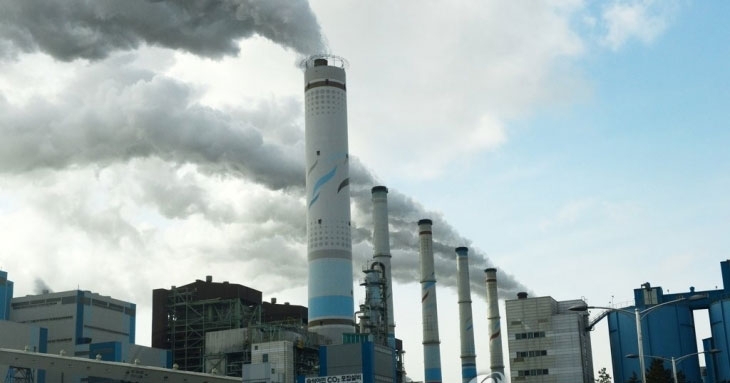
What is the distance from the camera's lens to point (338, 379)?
238 feet

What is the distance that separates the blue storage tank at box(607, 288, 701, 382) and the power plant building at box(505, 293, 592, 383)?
179 inches

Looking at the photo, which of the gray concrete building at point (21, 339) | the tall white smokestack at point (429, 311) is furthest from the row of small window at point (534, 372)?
the gray concrete building at point (21, 339)

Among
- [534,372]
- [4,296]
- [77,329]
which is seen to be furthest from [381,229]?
[4,296]

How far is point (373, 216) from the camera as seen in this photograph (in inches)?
4451

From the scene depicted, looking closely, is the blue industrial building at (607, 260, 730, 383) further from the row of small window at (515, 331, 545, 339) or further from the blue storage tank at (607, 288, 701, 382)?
the row of small window at (515, 331, 545, 339)

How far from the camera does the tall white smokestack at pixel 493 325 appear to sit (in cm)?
13038

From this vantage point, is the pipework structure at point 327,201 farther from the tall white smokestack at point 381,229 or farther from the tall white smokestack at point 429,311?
the tall white smokestack at point 429,311

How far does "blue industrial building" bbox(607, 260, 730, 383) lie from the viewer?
347ft

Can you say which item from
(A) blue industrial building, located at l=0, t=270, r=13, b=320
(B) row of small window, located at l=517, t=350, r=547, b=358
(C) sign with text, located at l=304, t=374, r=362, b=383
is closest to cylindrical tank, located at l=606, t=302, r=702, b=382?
(B) row of small window, located at l=517, t=350, r=547, b=358

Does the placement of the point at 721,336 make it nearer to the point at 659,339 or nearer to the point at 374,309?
the point at 659,339

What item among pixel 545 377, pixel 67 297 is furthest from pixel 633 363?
pixel 67 297

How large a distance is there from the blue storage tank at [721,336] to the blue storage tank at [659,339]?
2635 mm

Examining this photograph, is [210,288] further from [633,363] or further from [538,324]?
[633,363]

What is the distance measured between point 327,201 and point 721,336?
178 ft
